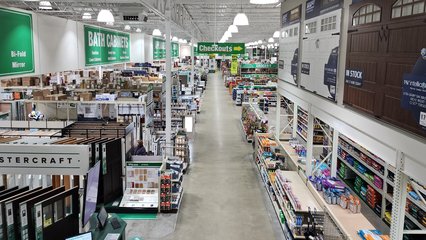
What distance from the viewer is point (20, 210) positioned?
379 centimetres

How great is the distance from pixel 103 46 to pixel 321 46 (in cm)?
992

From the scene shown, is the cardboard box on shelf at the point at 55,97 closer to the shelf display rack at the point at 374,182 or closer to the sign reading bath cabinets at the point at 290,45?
the sign reading bath cabinets at the point at 290,45

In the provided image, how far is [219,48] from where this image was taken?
16953 mm

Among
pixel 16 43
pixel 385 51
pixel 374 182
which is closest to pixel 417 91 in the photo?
pixel 385 51

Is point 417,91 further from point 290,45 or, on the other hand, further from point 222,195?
point 222,195

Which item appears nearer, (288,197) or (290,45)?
(288,197)

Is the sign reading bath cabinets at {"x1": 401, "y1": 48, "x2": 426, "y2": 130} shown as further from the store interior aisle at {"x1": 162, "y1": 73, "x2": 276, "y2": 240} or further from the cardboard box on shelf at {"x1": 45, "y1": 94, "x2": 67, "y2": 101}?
the cardboard box on shelf at {"x1": 45, "y1": 94, "x2": 67, "y2": 101}

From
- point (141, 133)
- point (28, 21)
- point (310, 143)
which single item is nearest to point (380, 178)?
point (310, 143)

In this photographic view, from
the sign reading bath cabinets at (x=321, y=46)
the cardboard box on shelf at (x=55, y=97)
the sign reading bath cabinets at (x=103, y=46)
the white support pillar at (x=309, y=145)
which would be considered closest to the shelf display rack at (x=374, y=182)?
the white support pillar at (x=309, y=145)

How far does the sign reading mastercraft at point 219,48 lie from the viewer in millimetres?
16828

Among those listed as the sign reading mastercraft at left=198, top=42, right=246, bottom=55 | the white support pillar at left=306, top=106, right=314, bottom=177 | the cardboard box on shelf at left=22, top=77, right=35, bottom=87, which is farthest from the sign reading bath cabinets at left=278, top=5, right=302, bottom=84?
the cardboard box on shelf at left=22, top=77, right=35, bottom=87

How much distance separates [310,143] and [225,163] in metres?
6.09

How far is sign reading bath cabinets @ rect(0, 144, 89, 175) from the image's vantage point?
4.57 m

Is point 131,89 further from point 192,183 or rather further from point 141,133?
point 192,183
